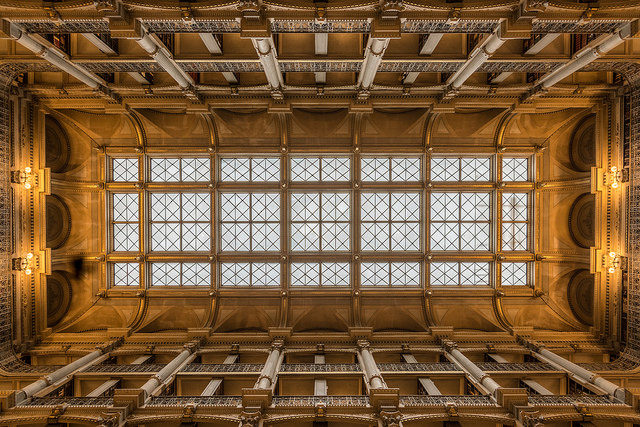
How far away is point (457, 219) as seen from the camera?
72.4 ft

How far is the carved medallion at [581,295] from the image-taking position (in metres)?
20.2

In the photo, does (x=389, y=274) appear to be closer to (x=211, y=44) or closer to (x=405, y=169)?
(x=405, y=169)

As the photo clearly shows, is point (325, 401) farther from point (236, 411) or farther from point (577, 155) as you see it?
point (577, 155)

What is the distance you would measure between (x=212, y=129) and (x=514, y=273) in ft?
67.5

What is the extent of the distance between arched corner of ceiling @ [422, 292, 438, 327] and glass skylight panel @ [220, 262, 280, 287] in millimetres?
9078

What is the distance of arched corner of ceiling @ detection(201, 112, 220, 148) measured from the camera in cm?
2022

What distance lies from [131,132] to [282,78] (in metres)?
10.3

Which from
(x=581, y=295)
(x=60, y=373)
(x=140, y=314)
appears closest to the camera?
(x=60, y=373)

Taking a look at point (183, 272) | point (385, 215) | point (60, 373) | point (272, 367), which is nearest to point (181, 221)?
point (183, 272)

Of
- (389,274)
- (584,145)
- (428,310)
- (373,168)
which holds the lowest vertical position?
(428,310)

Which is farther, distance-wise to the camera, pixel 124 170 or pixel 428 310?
pixel 124 170

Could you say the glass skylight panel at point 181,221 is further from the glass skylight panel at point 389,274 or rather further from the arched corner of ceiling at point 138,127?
the glass skylight panel at point 389,274

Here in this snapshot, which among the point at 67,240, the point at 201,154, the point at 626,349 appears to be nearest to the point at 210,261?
the point at 201,154

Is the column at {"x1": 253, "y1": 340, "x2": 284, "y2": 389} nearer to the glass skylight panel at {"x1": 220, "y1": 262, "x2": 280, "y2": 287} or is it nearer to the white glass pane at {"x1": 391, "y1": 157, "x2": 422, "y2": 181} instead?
the glass skylight panel at {"x1": 220, "y1": 262, "x2": 280, "y2": 287}
